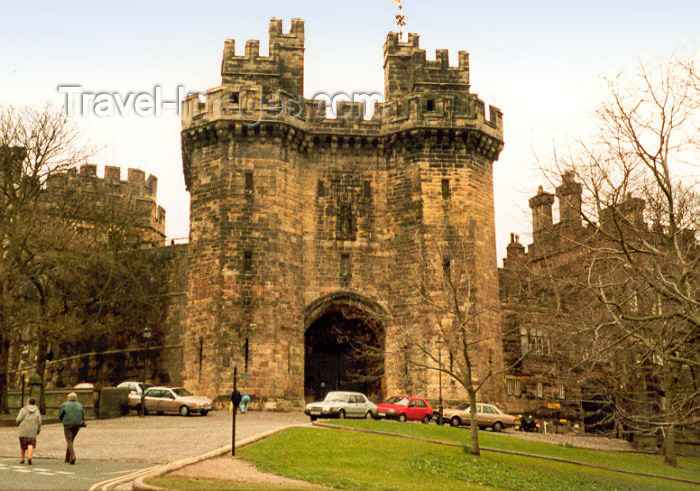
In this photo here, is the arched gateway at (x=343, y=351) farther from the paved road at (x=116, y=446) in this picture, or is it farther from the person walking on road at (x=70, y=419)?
the person walking on road at (x=70, y=419)

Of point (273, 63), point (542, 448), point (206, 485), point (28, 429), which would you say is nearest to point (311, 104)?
point (273, 63)

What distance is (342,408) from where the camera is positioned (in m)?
32.6

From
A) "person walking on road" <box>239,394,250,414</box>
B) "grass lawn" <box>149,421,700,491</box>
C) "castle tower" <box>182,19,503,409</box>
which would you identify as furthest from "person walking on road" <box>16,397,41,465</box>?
"castle tower" <box>182,19,503,409</box>

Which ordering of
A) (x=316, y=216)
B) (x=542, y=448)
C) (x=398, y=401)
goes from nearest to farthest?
(x=542, y=448), (x=398, y=401), (x=316, y=216)

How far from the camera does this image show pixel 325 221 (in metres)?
41.7

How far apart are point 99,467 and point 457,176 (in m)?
25.8

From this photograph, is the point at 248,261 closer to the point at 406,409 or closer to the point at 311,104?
the point at 311,104

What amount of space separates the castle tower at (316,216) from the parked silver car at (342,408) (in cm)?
538

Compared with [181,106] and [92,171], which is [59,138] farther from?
[92,171]

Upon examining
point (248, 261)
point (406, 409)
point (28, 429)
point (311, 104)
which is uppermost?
point (311, 104)

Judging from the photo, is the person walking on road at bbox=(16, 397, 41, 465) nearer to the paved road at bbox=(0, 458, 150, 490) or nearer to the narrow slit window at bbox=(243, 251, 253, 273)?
the paved road at bbox=(0, 458, 150, 490)

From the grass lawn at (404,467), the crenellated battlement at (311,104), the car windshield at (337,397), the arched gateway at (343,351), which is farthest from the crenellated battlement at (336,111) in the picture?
the grass lawn at (404,467)

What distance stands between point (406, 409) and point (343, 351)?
899cm

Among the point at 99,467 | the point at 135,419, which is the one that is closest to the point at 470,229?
the point at 135,419
